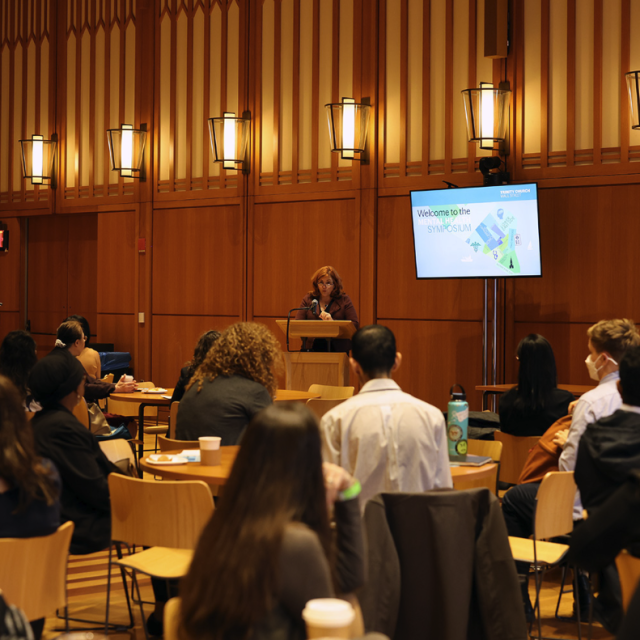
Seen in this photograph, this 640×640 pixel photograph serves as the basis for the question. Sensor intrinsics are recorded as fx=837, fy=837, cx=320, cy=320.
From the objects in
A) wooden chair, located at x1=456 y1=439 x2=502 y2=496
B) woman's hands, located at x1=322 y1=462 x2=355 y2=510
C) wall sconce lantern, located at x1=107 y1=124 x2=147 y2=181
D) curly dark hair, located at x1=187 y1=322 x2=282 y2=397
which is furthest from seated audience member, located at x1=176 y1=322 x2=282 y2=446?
wall sconce lantern, located at x1=107 y1=124 x2=147 y2=181

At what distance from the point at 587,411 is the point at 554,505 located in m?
0.47

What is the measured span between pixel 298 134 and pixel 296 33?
1118mm

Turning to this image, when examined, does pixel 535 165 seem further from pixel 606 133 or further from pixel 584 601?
pixel 584 601

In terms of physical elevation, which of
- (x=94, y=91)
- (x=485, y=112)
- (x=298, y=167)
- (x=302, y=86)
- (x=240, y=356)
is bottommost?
(x=240, y=356)

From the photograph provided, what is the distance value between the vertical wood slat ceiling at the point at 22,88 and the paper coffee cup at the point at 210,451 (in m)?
8.76

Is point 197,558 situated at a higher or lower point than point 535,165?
lower

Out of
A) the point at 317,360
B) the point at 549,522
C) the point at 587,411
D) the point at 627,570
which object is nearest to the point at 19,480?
the point at 627,570

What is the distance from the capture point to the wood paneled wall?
7.64 meters

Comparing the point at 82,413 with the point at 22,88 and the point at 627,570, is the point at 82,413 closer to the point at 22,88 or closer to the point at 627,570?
the point at 627,570

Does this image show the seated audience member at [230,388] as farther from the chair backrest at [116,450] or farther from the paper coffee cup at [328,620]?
the paper coffee cup at [328,620]

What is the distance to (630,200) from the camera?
742 cm

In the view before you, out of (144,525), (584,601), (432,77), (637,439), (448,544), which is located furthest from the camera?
(432,77)

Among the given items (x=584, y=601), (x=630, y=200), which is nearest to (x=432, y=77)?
(x=630, y=200)

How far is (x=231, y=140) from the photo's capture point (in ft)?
30.6
